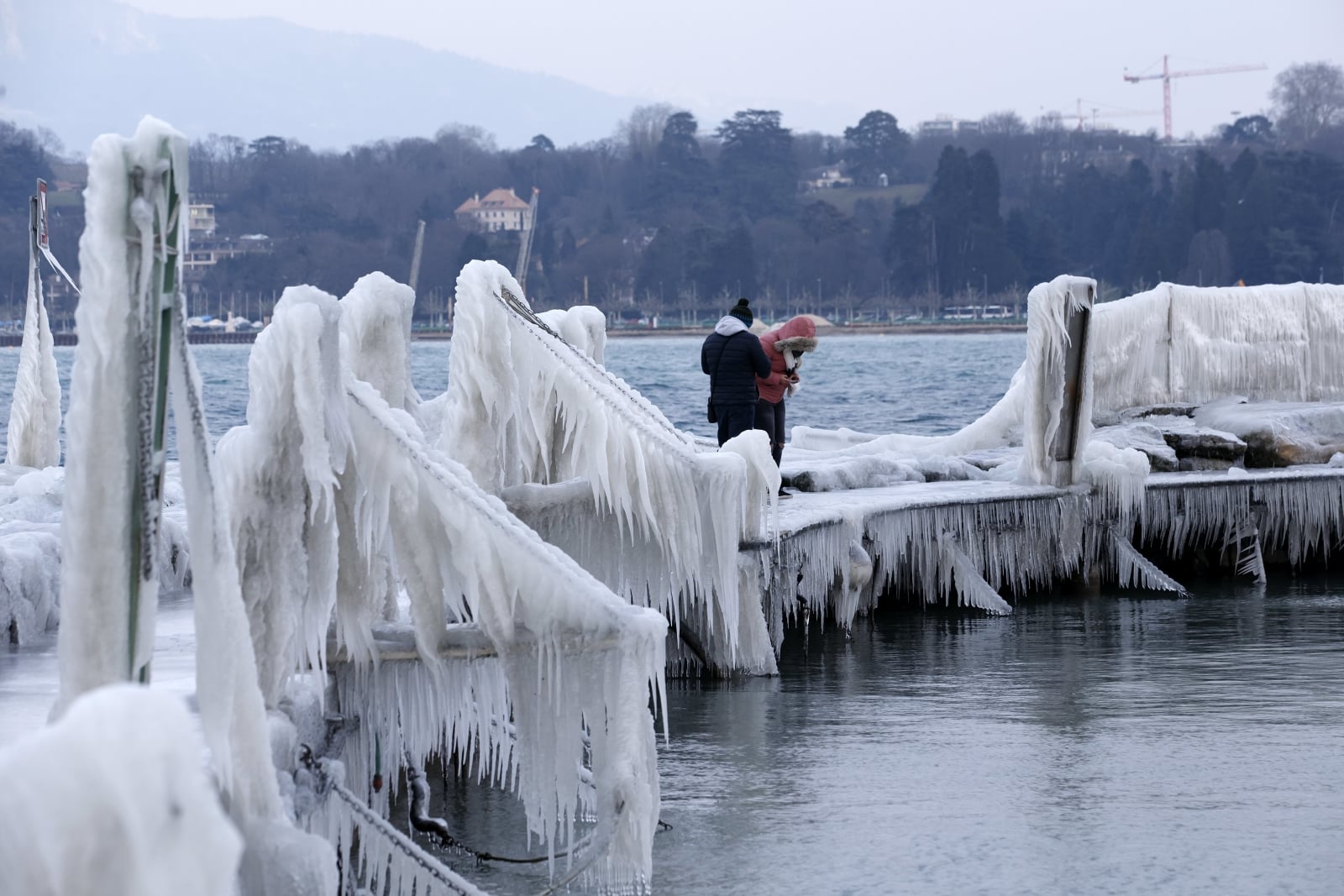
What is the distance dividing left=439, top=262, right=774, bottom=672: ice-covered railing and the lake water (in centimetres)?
133

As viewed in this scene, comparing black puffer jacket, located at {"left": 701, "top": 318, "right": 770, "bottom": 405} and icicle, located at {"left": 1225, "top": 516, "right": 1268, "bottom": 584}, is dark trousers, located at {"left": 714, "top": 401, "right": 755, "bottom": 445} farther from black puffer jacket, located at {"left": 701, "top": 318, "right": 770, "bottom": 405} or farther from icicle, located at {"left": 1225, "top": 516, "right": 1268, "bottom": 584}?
icicle, located at {"left": 1225, "top": 516, "right": 1268, "bottom": 584}

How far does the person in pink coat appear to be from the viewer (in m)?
14.5

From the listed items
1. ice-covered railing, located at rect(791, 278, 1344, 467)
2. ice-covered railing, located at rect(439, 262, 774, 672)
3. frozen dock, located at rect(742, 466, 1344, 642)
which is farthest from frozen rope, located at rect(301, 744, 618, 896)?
ice-covered railing, located at rect(791, 278, 1344, 467)

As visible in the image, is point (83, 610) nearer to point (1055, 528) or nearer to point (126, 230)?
point (126, 230)

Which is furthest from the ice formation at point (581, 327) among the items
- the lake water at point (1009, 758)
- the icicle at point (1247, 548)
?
the icicle at point (1247, 548)

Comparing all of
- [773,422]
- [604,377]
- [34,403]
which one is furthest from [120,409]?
[34,403]

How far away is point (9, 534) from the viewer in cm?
1064

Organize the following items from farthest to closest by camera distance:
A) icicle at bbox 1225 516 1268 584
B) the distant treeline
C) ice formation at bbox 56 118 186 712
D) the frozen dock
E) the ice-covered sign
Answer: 1. the distant treeline
2. the ice-covered sign
3. icicle at bbox 1225 516 1268 584
4. the frozen dock
5. ice formation at bbox 56 118 186 712

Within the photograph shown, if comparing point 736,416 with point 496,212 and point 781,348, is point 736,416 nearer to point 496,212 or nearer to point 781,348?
point 781,348

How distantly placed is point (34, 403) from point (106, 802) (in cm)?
1815

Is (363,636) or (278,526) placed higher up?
(278,526)

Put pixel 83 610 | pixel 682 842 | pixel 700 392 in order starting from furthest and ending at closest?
pixel 700 392 → pixel 682 842 → pixel 83 610

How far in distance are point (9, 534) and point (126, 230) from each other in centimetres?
712

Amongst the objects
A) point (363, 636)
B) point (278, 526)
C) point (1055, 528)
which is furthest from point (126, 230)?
point (1055, 528)
